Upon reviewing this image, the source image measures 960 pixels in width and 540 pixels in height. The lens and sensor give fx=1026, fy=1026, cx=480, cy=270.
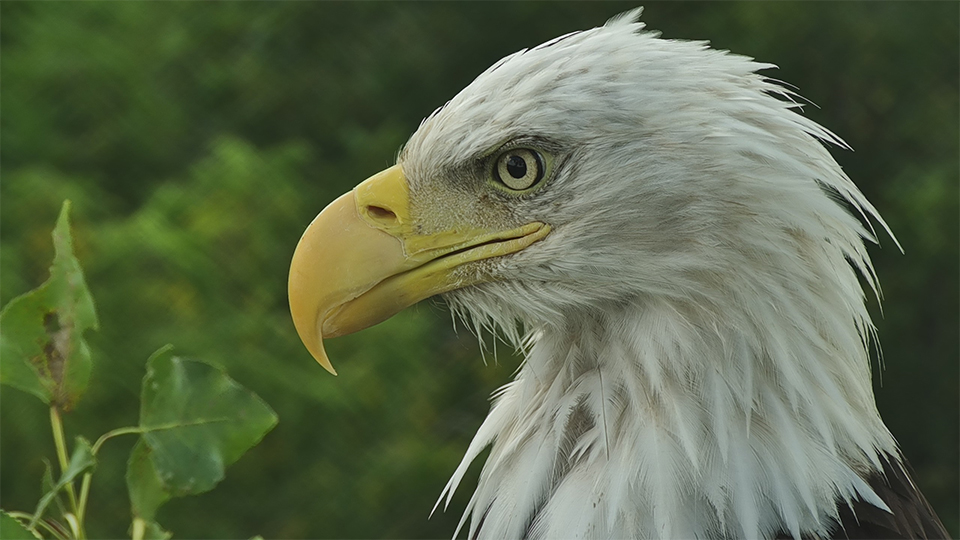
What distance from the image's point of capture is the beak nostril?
1468 mm

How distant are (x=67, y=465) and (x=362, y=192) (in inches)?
22.2

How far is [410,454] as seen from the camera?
10.6 ft

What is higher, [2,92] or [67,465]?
[2,92]

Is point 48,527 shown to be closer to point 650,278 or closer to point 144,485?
point 144,485

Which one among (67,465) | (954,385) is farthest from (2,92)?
(954,385)

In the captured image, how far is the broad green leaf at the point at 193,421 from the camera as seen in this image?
1.18 meters

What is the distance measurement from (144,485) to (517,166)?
2.08 ft

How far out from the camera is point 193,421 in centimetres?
119

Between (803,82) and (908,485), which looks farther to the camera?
(803,82)

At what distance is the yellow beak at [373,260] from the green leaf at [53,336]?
0.34 metres

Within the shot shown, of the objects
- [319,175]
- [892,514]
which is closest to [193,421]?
[892,514]

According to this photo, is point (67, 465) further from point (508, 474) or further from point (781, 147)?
point (781, 147)

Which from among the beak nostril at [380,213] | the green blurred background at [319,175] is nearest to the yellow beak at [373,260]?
the beak nostril at [380,213]

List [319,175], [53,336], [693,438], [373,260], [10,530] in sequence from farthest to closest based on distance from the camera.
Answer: [319,175] → [373,260] → [693,438] → [53,336] → [10,530]
